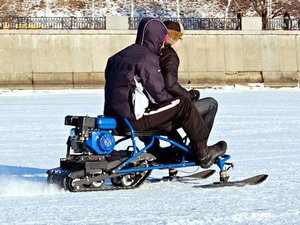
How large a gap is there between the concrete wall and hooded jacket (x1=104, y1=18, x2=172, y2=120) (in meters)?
27.9

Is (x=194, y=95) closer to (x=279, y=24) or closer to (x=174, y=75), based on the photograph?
(x=174, y=75)

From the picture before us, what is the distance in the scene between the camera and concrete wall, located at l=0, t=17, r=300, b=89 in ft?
117

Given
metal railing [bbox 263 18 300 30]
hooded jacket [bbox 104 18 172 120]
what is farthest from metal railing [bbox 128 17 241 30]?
hooded jacket [bbox 104 18 172 120]

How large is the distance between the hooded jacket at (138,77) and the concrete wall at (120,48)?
91.5ft

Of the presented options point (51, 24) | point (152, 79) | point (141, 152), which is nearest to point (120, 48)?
point (51, 24)

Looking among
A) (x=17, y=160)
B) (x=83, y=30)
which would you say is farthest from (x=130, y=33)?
(x=17, y=160)

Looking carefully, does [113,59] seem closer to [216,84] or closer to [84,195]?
[84,195]

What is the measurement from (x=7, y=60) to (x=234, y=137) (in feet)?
77.3

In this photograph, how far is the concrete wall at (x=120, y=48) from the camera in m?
35.6

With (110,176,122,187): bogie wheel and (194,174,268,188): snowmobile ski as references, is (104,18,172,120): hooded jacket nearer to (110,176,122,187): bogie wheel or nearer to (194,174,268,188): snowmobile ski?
(110,176,122,187): bogie wheel

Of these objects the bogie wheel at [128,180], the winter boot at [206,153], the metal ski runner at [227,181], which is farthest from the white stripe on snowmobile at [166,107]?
the metal ski runner at [227,181]

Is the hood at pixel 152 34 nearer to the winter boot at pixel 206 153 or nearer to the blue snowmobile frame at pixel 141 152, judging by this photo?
the blue snowmobile frame at pixel 141 152

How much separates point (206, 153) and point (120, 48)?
29361 mm

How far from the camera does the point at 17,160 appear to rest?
33.4 feet
